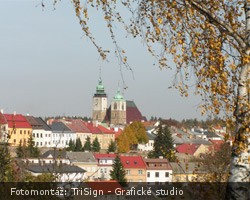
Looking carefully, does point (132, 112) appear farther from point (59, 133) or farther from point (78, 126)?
point (59, 133)

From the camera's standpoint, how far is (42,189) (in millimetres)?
9023

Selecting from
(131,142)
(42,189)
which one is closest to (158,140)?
(131,142)

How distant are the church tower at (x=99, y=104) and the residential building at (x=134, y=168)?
288 ft

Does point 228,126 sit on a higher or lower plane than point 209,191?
higher

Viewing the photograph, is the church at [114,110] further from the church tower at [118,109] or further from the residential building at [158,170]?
the residential building at [158,170]

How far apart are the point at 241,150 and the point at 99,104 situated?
495 ft

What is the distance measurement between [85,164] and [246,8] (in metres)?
56.0

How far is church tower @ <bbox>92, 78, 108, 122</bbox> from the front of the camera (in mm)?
151000

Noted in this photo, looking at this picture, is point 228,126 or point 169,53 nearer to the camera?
point 228,126

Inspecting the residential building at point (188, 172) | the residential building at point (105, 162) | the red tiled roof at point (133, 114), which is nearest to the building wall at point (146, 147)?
the residential building at point (105, 162)

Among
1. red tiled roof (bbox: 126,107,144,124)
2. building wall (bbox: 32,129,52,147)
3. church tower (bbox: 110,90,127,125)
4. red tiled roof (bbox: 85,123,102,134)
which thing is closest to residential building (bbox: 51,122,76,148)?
building wall (bbox: 32,129,52,147)

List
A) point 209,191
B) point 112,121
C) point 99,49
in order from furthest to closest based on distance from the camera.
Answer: point 112,121, point 209,191, point 99,49

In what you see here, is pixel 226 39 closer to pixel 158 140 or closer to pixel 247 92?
pixel 247 92

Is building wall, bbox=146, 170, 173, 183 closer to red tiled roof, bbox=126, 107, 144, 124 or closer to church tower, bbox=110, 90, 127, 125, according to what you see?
church tower, bbox=110, 90, 127, 125
